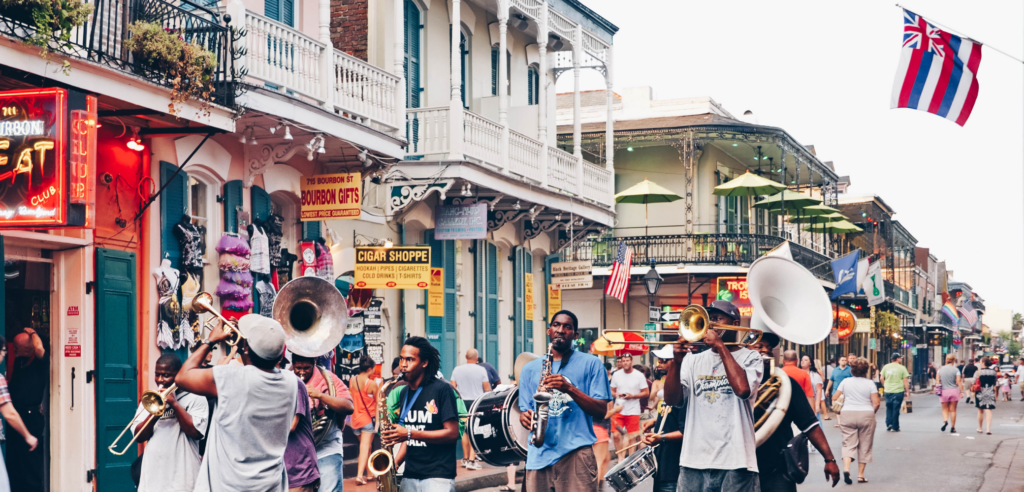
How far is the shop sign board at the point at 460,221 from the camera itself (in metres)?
18.3

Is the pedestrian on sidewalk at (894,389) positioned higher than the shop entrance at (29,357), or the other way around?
the shop entrance at (29,357)

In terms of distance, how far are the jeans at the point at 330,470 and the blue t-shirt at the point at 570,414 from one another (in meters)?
1.31

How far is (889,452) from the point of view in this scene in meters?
20.3

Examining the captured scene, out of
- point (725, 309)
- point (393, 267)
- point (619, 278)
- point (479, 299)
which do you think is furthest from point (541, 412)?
point (619, 278)

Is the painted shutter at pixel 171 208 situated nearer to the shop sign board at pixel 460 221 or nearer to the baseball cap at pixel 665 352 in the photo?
the baseball cap at pixel 665 352

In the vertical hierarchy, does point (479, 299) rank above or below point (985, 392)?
above

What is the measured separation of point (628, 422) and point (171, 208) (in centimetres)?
657

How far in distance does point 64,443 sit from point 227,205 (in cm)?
329

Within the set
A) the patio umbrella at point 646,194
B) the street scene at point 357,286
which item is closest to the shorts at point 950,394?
the street scene at point 357,286

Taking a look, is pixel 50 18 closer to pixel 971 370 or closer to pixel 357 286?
pixel 357 286

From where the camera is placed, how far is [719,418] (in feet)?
23.1

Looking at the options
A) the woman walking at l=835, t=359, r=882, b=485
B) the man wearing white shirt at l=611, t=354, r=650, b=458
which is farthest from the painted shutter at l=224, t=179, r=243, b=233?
the woman walking at l=835, t=359, r=882, b=485

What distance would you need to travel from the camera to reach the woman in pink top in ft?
44.8

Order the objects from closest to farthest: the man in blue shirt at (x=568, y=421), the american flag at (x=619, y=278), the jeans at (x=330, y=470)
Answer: the man in blue shirt at (x=568, y=421) → the jeans at (x=330, y=470) → the american flag at (x=619, y=278)
